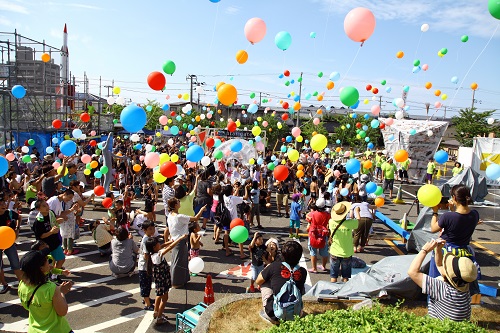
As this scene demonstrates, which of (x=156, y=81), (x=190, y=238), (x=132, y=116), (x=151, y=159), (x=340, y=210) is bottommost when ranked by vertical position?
(x=190, y=238)

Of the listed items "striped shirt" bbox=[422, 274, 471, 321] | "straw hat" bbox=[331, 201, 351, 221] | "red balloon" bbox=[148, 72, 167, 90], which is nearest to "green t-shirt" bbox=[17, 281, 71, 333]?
"striped shirt" bbox=[422, 274, 471, 321]

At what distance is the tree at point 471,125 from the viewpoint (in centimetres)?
3108

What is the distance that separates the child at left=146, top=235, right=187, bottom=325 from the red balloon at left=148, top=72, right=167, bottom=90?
3.29m

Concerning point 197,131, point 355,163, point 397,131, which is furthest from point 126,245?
point 397,131

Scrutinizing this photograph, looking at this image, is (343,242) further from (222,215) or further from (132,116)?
(132,116)

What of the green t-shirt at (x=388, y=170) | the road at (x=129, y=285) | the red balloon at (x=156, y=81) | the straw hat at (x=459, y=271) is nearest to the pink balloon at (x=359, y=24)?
the red balloon at (x=156, y=81)

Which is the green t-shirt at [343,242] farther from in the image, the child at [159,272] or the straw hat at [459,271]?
the child at [159,272]

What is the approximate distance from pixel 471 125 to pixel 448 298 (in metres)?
34.1

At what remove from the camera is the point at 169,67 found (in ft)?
26.0

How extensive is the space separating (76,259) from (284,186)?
630 centimetres

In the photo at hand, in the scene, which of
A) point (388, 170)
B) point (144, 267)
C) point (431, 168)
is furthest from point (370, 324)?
point (431, 168)

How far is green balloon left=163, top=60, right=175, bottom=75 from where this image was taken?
25.9ft

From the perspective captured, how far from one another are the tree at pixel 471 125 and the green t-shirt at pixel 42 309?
34.6 meters

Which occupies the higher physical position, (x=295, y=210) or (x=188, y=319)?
(x=295, y=210)
